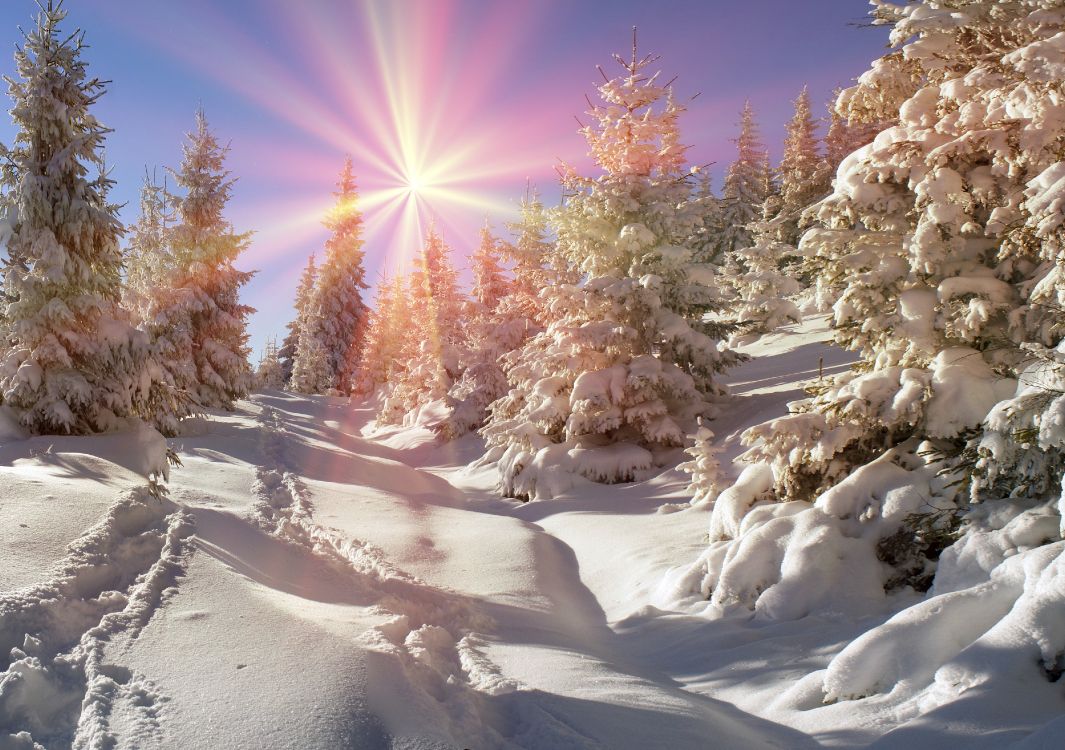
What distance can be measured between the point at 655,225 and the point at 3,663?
14.1 metres

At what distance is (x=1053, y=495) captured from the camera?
5.16 meters

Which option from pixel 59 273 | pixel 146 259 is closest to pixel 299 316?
pixel 146 259

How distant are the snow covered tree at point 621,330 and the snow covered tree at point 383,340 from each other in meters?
31.8

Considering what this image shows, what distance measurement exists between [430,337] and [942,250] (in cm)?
2696

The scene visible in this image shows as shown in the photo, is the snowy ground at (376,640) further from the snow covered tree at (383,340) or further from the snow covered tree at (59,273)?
the snow covered tree at (383,340)

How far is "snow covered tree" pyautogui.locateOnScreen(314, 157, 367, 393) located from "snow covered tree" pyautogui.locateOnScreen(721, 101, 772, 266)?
96.5ft

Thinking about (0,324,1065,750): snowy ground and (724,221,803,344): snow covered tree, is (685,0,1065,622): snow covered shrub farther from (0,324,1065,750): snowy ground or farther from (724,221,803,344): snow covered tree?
(724,221,803,344): snow covered tree

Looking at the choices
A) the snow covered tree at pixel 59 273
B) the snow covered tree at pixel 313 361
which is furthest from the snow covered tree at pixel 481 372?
the snow covered tree at pixel 313 361

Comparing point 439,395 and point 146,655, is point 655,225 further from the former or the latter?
point 439,395

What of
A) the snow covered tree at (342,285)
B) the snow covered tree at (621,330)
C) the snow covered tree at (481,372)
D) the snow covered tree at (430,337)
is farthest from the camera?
the snow covered tree at (342,285)

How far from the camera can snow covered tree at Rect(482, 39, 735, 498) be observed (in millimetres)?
14312

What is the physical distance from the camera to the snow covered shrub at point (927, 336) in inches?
225

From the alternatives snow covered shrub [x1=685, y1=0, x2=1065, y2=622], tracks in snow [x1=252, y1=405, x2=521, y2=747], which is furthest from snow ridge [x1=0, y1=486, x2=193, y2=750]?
snow covered shrub [x1=685, y1=0, x2=1065, y2=622]

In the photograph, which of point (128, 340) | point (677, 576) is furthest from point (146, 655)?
point (128, 340)
